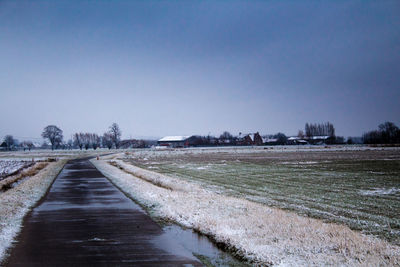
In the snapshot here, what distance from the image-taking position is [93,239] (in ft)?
34.3

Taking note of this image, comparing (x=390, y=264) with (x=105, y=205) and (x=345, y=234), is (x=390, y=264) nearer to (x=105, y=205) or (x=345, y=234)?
(x=345, y=234)

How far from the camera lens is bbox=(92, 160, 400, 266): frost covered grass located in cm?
814

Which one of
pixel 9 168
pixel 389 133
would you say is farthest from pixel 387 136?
pixel 9 168

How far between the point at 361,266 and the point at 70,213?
1153cm

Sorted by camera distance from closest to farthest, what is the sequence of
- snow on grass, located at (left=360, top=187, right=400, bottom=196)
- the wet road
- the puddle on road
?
1. the wet road
2. the puddle on road
3. snow on grass, located at (left=360, top=187, right=400, bottom=196)

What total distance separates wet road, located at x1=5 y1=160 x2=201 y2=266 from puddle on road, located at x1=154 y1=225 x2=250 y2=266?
0.54 ft

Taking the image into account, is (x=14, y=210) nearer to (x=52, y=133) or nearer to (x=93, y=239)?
(x=93, y=239)

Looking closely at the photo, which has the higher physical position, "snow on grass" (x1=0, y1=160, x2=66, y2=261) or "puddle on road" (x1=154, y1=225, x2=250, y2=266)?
"snow on grass" (x1=0, y1=160, x2=66, y2=261)

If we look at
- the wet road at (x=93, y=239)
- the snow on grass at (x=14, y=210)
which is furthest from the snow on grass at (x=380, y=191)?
the snow on grass at (x=14, y=210)

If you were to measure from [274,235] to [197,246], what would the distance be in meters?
2.26

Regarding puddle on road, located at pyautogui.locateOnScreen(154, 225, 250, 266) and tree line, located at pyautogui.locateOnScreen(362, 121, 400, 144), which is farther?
tree line, located at pyautogui.locateOnScreen(362, 121, 400, 144)

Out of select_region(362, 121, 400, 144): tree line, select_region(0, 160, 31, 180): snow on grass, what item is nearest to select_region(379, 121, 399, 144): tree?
select_region(362, 121, 400, 144): tree line

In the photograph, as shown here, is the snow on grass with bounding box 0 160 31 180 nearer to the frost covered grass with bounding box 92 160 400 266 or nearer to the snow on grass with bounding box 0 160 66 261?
the snow on grass with bounding box 0 160 66 261

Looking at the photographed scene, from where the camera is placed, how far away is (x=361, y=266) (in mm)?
7328
